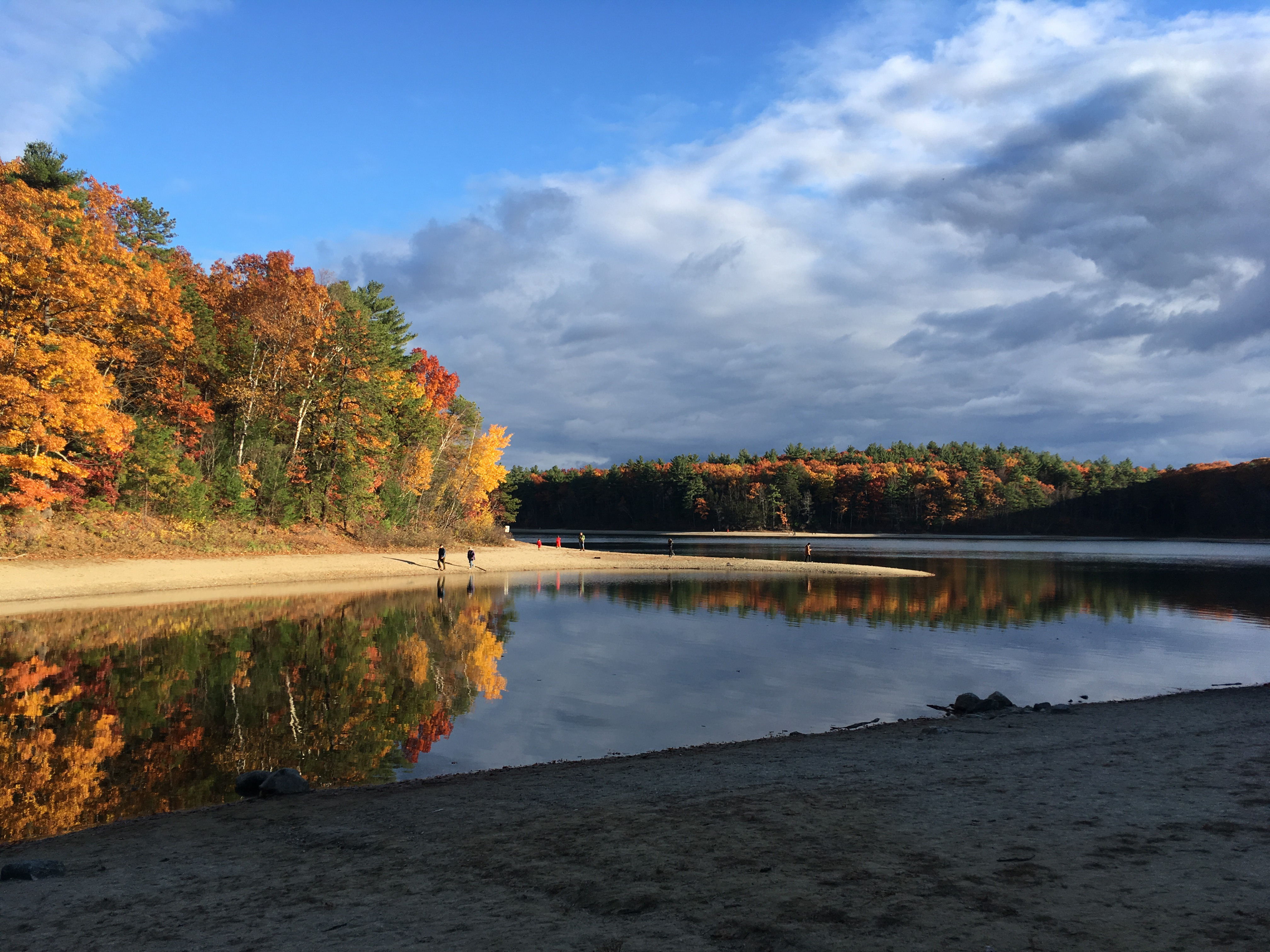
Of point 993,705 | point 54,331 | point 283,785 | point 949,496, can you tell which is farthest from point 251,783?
point 949,496

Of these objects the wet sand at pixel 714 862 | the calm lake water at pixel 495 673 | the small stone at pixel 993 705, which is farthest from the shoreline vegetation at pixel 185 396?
the small stone at pixel 993 705

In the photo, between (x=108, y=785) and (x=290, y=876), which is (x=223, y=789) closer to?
(x=108, y=785)

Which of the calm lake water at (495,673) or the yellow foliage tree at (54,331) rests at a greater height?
the yellow foliage tree at (54,331)

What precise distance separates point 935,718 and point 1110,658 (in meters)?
10.5

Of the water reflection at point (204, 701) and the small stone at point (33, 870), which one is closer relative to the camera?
the small stone at point (33, 870)

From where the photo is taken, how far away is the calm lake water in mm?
10805

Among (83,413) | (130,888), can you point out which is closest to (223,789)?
(130,888)

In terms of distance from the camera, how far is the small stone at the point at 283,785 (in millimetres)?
9039

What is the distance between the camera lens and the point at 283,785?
9.07 metres

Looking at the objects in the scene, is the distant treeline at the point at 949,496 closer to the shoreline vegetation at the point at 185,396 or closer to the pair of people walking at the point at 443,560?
the shoreline vegetation at the point at 185,396

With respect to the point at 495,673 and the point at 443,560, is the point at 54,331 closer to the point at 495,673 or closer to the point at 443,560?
the point at 443,560

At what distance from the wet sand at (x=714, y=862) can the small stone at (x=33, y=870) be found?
0.11m

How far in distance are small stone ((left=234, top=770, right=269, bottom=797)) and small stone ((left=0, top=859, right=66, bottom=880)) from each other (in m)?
2.77

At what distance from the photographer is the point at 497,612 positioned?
A: 29.6 metres
